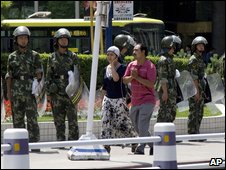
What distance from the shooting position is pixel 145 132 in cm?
1250

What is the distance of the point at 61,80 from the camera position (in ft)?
44.1

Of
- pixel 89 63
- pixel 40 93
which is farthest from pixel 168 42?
pixel 89 63

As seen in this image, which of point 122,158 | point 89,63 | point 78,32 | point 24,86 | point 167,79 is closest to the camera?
point 122,158

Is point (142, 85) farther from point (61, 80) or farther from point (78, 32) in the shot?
point (78, 32)

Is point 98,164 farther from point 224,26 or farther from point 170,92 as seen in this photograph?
point 224,26

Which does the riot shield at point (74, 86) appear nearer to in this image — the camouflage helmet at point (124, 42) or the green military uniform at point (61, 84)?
the green military uniform at point (61, 84)

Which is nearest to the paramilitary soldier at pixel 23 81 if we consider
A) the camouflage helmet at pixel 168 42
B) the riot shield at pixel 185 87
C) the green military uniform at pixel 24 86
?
the green military uniform at pixel 24 86

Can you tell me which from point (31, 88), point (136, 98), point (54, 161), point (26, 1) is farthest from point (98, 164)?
point (26, 1)

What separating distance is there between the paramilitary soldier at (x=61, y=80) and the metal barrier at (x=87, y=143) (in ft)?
13.6

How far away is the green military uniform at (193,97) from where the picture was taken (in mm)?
15062

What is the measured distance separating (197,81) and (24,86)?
344 centimetres

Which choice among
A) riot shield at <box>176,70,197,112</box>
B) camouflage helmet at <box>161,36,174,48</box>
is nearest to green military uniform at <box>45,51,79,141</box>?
camouflage helmet at <box>161,36,174,48</box>

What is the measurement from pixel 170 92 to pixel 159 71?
20.1 inches

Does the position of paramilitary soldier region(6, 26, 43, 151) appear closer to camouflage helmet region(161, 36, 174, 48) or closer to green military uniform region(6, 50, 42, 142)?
green military uniform region(6, 50, 42, 142)
